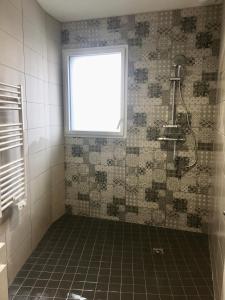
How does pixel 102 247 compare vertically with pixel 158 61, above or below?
below

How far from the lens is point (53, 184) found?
286 cm

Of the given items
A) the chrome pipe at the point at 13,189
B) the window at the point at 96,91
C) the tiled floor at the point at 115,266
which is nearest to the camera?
the chrome pipe at the point at 13,189

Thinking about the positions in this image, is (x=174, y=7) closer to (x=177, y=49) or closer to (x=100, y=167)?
(x=177, y=49)

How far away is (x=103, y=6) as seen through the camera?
7.97 ft

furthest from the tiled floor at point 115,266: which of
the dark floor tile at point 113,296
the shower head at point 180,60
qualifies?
the shower head at point 180,60

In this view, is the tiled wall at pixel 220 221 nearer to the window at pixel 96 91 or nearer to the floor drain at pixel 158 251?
the floor drain at pixel 158 251

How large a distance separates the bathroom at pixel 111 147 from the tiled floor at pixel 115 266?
12mm

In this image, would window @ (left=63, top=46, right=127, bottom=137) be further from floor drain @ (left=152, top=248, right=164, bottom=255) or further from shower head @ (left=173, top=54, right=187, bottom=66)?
floor drain @ (left=152, top=248, right=164, bottom=255)

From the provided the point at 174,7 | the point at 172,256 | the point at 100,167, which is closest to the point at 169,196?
the point at 172,256

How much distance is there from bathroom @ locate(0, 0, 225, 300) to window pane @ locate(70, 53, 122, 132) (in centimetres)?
1

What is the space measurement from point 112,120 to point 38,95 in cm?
90

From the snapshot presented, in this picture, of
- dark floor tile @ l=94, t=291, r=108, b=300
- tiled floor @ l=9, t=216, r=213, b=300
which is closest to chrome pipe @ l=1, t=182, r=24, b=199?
tiled floor @ l=9, t=216, r=213, b=300

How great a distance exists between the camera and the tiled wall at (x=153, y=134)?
2.51 metres

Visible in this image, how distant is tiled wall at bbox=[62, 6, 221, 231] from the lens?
98.9 inches
